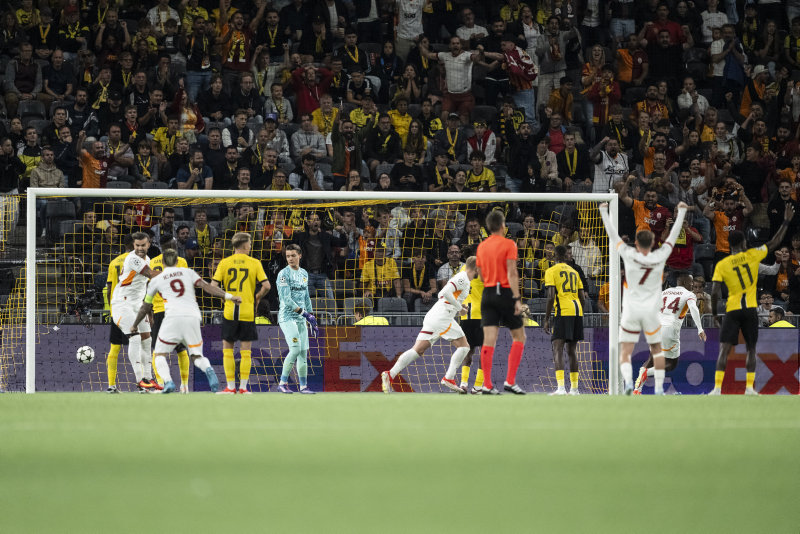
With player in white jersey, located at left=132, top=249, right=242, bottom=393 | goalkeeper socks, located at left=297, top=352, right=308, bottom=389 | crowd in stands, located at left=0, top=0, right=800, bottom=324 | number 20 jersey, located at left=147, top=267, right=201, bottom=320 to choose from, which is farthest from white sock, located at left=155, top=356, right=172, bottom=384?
crowd in stands, located at left=0, top=0, right=800, bottom=324

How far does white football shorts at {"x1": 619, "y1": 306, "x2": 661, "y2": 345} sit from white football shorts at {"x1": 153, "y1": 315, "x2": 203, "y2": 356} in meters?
4.92

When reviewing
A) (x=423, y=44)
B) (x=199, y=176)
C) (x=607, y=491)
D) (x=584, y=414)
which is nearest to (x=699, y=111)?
(x=423, y=44)

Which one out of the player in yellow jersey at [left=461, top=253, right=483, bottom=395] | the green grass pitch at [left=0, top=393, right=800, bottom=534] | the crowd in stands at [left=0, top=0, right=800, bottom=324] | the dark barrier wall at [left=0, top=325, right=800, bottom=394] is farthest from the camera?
the crowd in stands at [left=0, top=0, right=800, bottom=324]

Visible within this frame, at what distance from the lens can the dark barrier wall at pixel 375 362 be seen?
14.5m

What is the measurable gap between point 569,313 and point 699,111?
8.19m

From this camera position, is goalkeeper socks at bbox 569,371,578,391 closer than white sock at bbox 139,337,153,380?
No

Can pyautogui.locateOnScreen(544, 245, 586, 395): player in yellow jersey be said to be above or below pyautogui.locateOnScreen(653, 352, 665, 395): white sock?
above

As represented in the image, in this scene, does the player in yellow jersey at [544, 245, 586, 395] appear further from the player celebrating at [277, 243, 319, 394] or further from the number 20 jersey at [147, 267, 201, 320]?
the number 20 jersey at [147, 267, 201, 320]

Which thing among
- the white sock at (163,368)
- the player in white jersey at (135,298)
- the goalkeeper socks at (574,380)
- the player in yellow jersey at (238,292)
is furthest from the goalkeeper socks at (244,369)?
the goalkeeper socks at (574,380)

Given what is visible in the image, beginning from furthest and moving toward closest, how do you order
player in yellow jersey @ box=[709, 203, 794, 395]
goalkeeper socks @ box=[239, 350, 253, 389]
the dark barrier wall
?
the dark barrier wall
goalkeeper socks @ box=[239, 350, 253, 389]
player in yellow jersey @ box=[709, 203, 794, 395]

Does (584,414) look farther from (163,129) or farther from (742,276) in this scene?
(163,129)

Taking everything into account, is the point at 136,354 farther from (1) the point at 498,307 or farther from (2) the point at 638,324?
(2) the point at 638,324

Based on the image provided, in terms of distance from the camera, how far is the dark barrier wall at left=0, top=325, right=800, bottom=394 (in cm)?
1447

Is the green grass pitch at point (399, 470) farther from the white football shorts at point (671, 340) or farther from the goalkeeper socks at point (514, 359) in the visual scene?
the white football shorts at point (671, 340)
